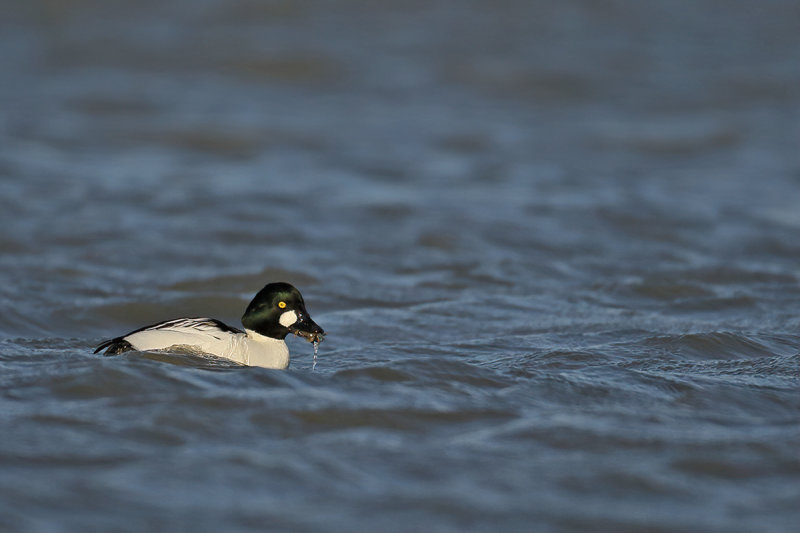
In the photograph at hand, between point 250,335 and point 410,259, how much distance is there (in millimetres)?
3843

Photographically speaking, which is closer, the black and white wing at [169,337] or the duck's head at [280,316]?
the black and white wing at [169,337]

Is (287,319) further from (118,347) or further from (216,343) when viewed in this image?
(118,347)

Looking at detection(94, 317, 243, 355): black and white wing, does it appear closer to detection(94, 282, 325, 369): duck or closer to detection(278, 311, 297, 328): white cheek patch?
detection(94, 282, 325, 369): duck

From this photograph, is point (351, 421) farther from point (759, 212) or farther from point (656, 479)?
point (759, 212)

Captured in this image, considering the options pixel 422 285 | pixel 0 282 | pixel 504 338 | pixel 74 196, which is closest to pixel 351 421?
pixel 504 338

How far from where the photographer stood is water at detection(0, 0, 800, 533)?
18.4 feet

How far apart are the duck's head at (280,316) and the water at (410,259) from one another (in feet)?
0.93

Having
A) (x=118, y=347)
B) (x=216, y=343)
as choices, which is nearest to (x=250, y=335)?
(x=216, y=343)

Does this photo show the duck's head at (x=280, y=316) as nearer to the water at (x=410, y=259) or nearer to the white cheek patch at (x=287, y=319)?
the white cheek patch at (x=287, y=319)

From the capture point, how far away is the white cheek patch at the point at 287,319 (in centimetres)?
747

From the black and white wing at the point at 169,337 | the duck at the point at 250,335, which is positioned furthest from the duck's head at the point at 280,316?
the black and white wing at the point at 169,337

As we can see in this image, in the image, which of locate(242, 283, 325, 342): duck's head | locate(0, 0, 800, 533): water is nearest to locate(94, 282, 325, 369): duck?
locate(242, 283, 325, 342): duck's head

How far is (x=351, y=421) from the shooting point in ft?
21.0

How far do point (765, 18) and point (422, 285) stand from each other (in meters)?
13.6
